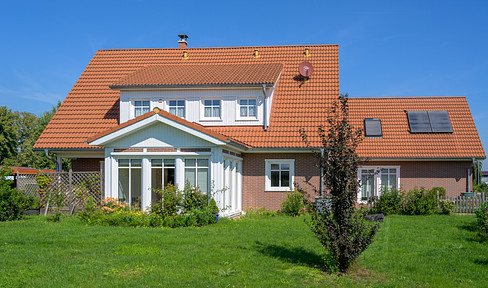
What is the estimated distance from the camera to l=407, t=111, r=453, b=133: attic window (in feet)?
81.8

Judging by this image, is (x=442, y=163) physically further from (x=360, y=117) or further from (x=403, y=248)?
(x=403, y=248)

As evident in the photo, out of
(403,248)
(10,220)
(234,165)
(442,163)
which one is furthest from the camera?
(442,163)

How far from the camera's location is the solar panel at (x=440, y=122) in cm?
2489

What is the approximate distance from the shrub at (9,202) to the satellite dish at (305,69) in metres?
13.8

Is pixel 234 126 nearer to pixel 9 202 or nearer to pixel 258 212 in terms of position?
pixel 258 212

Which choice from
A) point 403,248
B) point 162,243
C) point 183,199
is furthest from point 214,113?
point 403,248

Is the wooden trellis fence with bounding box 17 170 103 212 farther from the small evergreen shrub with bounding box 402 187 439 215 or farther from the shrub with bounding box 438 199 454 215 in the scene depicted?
the shrub with bounding box 438 199 454 215

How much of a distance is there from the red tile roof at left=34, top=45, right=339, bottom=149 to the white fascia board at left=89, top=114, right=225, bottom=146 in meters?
3.48

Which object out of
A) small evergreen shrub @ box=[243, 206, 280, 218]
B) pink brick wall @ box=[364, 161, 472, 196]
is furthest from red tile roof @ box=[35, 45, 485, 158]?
small evergreen shrub @ box=[243, 206, 280, 218]

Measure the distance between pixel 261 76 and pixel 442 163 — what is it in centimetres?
997

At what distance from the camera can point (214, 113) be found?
2166cm

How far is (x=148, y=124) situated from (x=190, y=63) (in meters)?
8.77

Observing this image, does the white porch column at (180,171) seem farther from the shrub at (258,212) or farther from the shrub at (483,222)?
the shrub at (483,222)

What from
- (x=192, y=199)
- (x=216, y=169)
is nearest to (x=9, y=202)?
(x=192, y=199)
